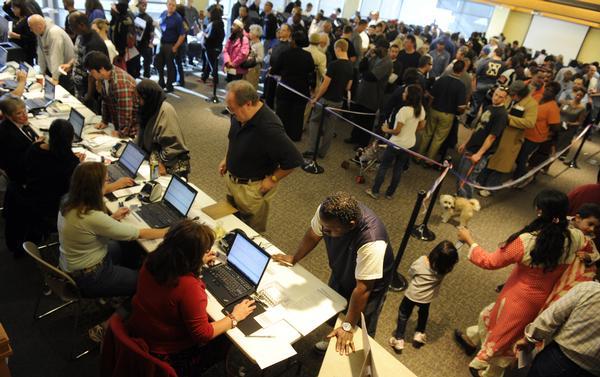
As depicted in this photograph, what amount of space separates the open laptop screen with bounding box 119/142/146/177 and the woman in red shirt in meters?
1.55

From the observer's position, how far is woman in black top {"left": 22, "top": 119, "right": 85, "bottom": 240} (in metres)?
2.80

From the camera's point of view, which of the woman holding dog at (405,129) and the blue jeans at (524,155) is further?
the blue jeans at (524,155)

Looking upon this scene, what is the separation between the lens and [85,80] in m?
4.79

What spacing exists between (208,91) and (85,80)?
309 cm

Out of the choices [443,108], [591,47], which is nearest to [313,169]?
[443,108]

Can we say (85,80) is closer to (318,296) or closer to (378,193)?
(378,193)

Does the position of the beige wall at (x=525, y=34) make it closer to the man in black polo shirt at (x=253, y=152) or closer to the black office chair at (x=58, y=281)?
the man in black polo shirt at (x=253, y=152)

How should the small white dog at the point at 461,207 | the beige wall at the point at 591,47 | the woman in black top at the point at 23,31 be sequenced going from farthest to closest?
1. the beige wall at the point at 591,47
2. the woman in black top at the point at 23,31
3. the small white dog at the point at 461,207

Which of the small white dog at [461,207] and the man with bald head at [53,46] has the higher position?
the man with bald head at [53,46]

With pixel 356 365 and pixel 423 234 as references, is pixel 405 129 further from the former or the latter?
pixel 356 365

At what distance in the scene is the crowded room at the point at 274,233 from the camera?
206 centimetres

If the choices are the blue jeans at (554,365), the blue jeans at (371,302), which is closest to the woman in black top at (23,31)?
the blue jeans at (371,302)

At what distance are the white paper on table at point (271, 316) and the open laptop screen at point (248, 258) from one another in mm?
176

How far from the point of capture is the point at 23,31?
5.77 metres
